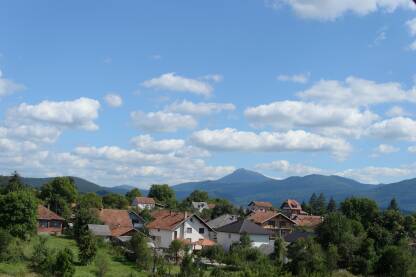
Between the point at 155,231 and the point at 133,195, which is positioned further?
the point at 133,195

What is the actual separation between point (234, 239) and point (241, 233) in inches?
63.7

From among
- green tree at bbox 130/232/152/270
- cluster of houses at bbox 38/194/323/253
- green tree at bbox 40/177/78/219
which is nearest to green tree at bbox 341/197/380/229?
cluster of houses at bbox 38/194/323/253

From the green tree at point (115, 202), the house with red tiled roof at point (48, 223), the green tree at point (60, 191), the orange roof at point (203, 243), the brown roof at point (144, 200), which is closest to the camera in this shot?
the orange roof at point (203, 243)

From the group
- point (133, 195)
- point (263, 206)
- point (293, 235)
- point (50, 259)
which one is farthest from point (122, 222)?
point (263, 206)

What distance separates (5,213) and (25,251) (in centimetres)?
482

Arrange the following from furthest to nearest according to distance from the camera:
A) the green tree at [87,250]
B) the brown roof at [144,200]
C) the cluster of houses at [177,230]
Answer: the brown roof at [144,200], the cluster of houses at [177,230], the green tree at [87,250]

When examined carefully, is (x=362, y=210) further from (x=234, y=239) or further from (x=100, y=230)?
(x=100, y=230)

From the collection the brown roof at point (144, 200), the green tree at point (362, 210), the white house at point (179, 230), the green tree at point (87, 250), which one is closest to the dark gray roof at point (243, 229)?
the white house at point (179, 230)

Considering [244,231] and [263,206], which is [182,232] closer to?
[244,231]

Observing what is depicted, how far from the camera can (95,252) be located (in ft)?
130

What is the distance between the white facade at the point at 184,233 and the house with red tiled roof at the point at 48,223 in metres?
9.48

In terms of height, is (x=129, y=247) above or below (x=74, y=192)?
below

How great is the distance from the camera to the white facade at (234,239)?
57000 mm

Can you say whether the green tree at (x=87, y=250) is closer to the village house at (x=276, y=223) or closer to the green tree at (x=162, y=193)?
the village house at (x=276, y=223)
